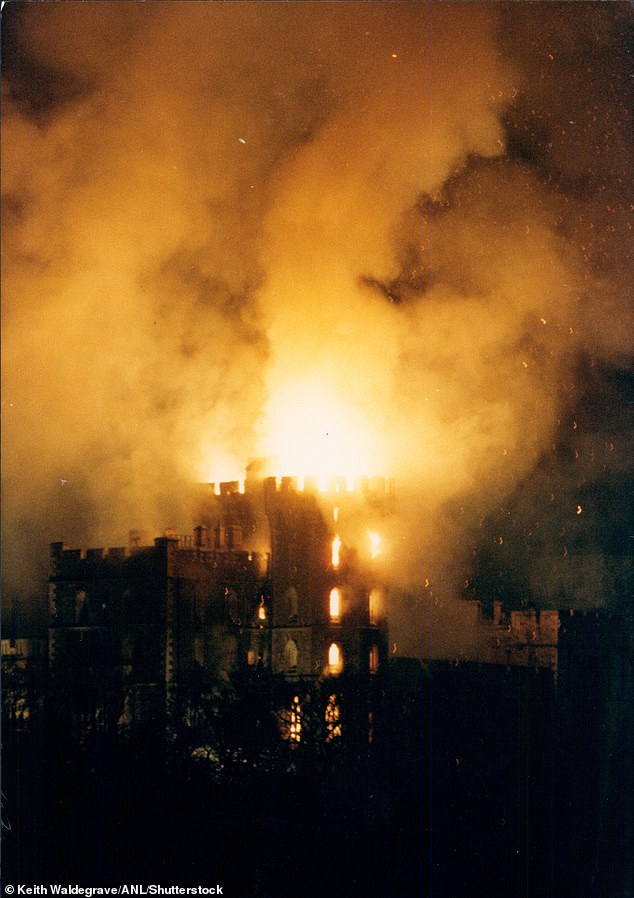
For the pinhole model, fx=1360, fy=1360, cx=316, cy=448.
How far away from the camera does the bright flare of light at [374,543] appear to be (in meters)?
17.5

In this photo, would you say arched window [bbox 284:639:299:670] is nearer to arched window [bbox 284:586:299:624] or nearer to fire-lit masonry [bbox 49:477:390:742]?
fire-lit masonry [bbox 49:477:390:742]

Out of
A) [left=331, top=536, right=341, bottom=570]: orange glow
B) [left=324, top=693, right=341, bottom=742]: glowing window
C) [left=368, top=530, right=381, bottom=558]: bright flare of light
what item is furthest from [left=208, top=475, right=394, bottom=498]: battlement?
[left=324, top=693, right=341, bottom=742]: glowing window

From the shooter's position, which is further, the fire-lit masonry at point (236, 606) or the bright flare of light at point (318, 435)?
the fire-lit masonry at point (236, 606)

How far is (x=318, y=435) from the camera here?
15977 mm

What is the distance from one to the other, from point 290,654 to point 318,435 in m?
3.11

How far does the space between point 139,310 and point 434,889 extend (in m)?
6.47

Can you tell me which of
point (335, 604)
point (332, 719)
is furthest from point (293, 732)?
point (335, 604)

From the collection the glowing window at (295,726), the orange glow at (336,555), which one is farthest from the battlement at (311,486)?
the glowing window at (295,726)

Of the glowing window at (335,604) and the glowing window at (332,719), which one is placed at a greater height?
the glowing window at (335,604)

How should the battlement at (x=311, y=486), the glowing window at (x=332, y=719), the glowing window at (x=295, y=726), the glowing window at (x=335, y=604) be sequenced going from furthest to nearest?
the glowing window at (x=335, y=604), the battlement at (x=311, y=486), the glowing window at (x=295, y=726), the glowing window at (x=332, y=719)

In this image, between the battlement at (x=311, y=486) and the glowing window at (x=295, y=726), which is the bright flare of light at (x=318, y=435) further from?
the glowing window at (x=295, y=726)

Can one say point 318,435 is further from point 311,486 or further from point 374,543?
point 374,543

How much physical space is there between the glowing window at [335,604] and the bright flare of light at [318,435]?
4.95 ft

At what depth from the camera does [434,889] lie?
11.5 meters
